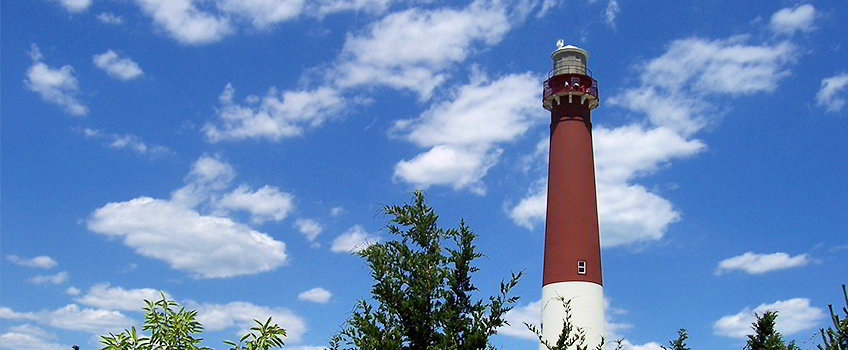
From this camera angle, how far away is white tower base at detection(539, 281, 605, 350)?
1591 inches

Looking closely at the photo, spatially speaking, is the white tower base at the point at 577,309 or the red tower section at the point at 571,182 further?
the red tower section at the point at 571,182

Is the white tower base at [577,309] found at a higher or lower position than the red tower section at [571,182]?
lower

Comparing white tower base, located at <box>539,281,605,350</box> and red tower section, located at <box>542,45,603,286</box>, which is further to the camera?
red tower section, located at <box>542,45,603,286</box>

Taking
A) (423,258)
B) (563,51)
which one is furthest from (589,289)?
(423,258)

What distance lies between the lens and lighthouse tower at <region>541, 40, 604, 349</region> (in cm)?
4081

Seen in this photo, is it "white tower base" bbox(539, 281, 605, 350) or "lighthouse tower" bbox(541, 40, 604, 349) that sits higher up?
"lighthouse tower" bbox(541, 40, 604, 349)

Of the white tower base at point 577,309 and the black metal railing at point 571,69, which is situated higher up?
the black metal railing at point 571,69

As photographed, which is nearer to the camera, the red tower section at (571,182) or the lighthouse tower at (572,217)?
the lighthouse tower at (572,217)

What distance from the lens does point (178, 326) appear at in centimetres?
1706

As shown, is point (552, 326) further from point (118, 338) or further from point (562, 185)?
point (118, 338)

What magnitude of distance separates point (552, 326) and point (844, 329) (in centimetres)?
1940

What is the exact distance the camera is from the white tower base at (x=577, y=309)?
133ft

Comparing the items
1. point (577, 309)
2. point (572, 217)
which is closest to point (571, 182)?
point (572, 217)

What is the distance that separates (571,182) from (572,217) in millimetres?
1981
